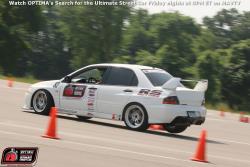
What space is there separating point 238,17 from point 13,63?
52.5 m

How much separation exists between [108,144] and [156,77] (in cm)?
413

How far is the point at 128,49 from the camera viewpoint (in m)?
101

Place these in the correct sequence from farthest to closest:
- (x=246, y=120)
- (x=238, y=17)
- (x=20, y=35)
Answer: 1. (x=238, y=17)
2. (x=20, y=35)
3. (x=246, y=120)

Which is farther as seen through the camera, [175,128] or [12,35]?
[12,35]

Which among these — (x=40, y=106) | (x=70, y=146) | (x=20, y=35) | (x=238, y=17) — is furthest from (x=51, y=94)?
(x=238, y=17)

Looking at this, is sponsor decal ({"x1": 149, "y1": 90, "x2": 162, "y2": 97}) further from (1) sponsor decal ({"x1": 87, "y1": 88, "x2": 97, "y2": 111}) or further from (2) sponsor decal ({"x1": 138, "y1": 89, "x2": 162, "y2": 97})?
(1) sponsor decal ({"x1": 87, "y1": 88, "x2": 97, "y2": 111})

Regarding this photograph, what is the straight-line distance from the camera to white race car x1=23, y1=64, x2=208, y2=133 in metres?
14.6

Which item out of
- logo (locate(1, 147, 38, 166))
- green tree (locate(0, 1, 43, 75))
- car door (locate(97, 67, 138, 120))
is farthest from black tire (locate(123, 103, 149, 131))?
green tree (locate(0, 1, 43, 75))

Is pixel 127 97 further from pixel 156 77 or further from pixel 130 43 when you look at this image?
pixel 130 43

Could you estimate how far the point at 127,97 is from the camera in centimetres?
1505

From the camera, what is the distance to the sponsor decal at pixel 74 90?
620 inches

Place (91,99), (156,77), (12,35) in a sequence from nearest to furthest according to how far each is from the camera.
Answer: (156,77), (91,99), (12,35)

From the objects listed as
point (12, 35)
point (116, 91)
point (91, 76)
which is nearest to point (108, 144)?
point (116, 91)

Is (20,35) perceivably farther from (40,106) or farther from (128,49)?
(40,106)
